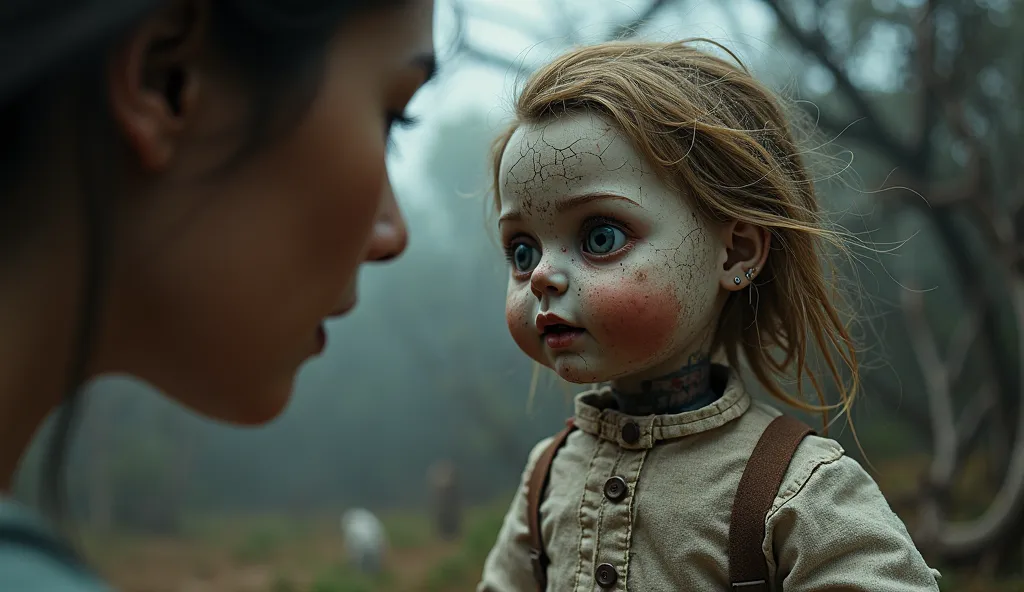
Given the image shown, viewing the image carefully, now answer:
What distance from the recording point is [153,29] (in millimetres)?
594

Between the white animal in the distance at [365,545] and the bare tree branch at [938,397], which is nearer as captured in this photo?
Result: the bare tree branch at [938,397]

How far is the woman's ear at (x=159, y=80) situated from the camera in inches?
23.2

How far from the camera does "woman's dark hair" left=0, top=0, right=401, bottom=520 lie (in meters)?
0.50

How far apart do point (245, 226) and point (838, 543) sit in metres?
0.67

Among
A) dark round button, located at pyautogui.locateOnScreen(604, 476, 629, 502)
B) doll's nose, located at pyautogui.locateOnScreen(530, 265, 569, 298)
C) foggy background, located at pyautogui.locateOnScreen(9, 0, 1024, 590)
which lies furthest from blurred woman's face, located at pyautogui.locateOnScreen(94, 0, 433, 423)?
foggy background, located at pyautogui.locateOnScreen(9, 0, 1024, 590)

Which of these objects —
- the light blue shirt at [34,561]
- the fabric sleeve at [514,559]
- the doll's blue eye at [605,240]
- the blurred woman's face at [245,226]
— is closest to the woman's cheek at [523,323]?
the doll's blue eye at [605,240]

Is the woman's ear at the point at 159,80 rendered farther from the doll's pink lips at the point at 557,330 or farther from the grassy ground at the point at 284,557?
the grassy ground at the point at 284,557

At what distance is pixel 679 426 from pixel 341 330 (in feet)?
10.7

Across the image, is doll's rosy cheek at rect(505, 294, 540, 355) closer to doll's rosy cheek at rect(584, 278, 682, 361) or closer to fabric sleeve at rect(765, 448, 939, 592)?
doll's rosy cheek at rect(584, 278, 682, 361)

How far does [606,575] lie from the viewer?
3.35 ft

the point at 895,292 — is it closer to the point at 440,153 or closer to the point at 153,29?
the point at 440,153

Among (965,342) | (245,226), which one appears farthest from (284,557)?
(245,226)

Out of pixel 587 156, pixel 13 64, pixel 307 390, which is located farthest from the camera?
pixel 307 390

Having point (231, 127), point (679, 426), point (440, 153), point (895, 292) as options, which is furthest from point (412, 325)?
point (231, 127)
